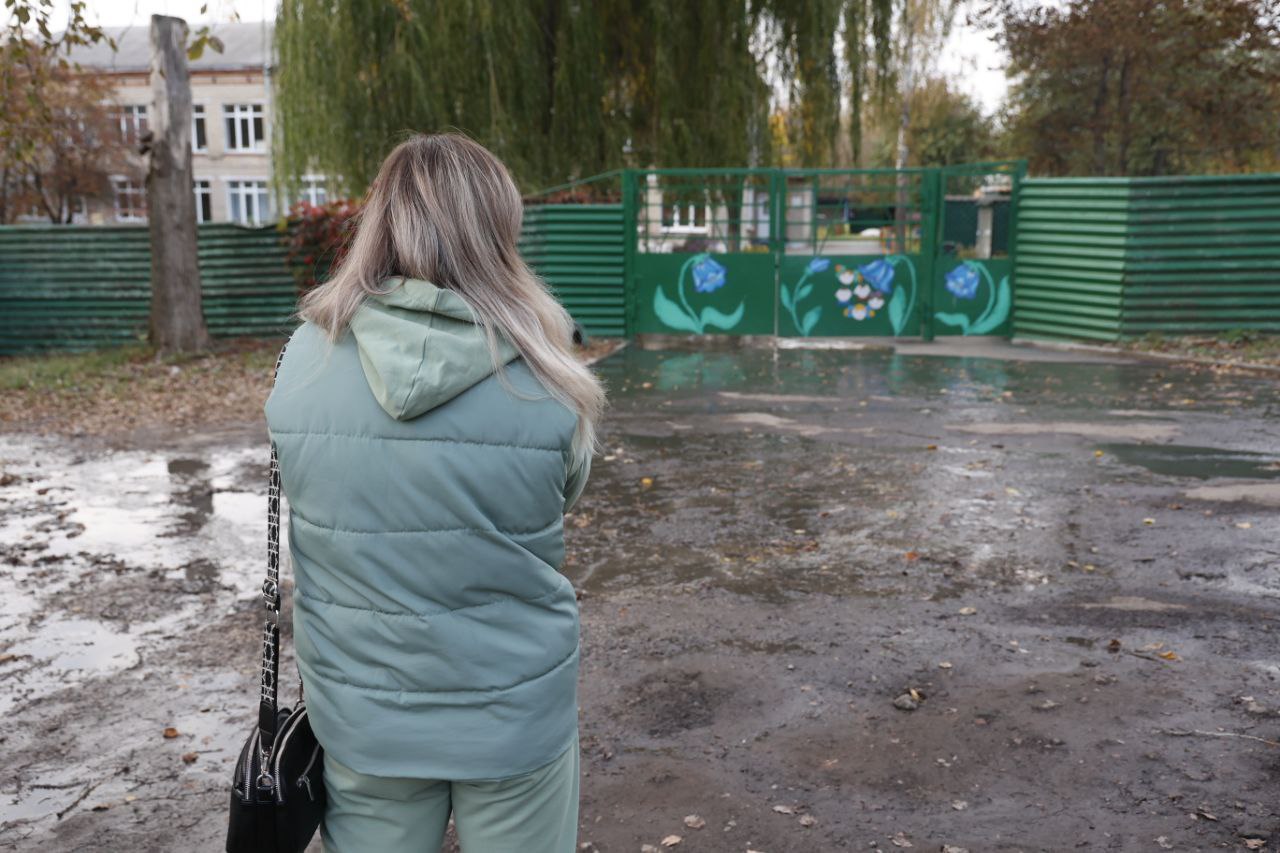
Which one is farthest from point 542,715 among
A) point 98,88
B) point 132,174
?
point 132,174

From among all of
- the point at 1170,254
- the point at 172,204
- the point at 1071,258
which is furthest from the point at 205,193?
the point at 1170,254

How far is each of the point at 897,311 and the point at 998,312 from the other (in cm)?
Result: 134

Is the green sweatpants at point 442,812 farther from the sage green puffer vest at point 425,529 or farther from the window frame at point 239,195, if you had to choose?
the window frame at point 239,195

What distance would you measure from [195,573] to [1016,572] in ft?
13.9

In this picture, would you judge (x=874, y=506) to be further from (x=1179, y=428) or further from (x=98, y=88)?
(x=98, y=88)

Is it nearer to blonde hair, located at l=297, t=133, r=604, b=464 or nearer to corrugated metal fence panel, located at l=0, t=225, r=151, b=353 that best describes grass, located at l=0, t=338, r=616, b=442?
corrugated metal fence panel, located at l=0, t=225, r=151, b=353

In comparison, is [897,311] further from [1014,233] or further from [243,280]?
[243,280]

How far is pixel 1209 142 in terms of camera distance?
74.3 ft


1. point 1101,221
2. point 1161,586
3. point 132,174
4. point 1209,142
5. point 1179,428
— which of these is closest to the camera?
point 1161,586

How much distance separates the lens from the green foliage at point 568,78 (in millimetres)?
15953

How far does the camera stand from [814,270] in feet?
50.2

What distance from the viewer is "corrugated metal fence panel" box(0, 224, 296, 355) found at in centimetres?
1678

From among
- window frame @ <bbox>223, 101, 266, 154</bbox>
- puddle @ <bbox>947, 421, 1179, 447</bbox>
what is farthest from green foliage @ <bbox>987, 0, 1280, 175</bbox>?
window frame @ <bbox>223, 101, 266, 154</bbox>

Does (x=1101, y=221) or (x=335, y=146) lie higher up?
(x=335, y=146)
